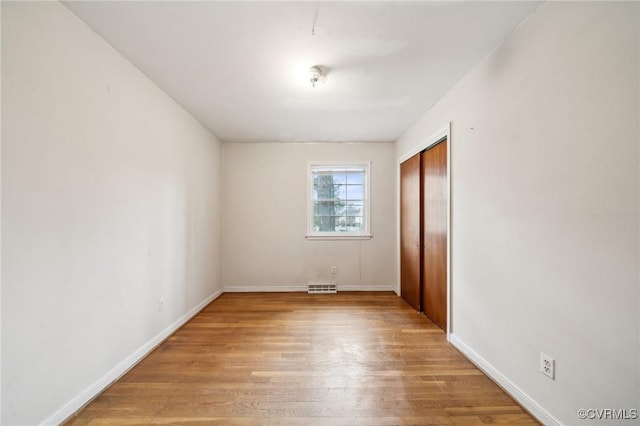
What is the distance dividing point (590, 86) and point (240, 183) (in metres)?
4.03

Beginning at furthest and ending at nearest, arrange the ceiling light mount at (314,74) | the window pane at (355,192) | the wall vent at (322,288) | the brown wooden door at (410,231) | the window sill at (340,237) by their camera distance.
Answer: the window pane at (355,192)
the window sill at (340,237)
the wall vent at (322,288)
the brown wooden door at (410,231)
the ceiling light mount at (314,74)

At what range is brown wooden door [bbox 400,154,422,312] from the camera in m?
3.34

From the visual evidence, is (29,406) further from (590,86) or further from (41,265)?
(590,86)

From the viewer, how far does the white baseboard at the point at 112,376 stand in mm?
1512

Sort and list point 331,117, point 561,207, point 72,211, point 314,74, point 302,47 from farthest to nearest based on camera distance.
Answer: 1. point 331,117
2. point 314,74
3. point 302,47
4. point 72,211
5. point 561,207

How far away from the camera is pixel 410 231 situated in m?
3.63

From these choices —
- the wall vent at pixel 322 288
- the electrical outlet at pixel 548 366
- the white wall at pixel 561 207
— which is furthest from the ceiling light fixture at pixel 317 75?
the wall vent at pixel 322 288

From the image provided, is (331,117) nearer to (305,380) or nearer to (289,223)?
(289,223)

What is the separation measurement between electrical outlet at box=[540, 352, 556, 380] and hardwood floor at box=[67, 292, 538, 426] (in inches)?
13.1

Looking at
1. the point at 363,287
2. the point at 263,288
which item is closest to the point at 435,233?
the point at 363,287

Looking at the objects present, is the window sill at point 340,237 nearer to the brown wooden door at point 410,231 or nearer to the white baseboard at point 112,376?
the brown wooden door at point 410,231

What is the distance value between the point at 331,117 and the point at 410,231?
189 centimetres

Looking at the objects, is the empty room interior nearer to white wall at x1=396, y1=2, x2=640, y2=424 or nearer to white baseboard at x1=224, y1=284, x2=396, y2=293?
white wall at x1=396, y1=2, x2=640, y2=424

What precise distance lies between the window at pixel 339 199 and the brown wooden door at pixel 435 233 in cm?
129
